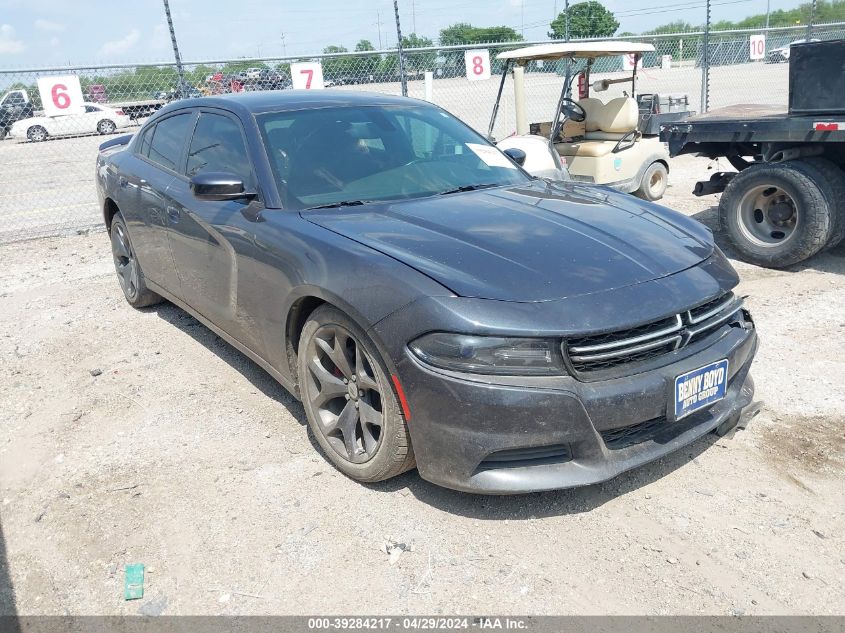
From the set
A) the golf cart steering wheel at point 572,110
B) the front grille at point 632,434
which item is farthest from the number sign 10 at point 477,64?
the front grille at point 632,434

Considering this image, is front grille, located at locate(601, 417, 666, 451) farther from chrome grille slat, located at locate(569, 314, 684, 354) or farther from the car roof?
the car roof

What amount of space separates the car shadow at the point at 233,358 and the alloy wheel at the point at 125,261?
24cm

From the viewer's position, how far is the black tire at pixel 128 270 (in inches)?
211

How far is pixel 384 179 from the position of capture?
363 centimetres

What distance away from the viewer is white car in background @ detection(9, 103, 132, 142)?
2137cm

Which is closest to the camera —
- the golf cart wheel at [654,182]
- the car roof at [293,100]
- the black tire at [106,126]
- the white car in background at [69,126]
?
the car roof at [293,100]

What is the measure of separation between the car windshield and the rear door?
219mm

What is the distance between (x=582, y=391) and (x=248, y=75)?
33.5 ft

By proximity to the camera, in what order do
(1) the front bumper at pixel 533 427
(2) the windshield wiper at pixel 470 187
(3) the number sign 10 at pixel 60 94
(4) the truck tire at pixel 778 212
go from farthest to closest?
(3) the number sign 10 at pixel 60 94 → (4) the truck tire at pixel 778 212 → (2) the windshield wiper at pixel 470 187 → (1) the front bumper at pixel 533 427

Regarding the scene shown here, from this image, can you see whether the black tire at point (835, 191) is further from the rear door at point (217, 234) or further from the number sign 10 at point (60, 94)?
the number sign 10 at point (60, 94)

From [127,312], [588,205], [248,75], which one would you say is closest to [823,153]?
[588,205]

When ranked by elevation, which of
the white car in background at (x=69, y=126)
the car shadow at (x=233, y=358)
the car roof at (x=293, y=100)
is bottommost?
the car shadow at (x=233, y=358)

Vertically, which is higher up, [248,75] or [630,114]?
[248,75]

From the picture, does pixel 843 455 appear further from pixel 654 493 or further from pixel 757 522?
pixel 654 493
